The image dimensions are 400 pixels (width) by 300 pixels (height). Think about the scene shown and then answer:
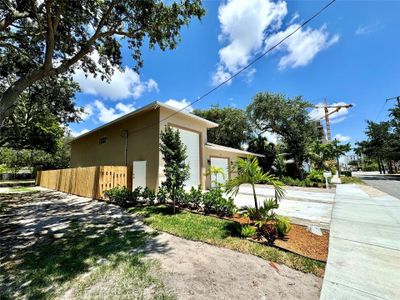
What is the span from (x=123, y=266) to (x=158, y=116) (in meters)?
8.08

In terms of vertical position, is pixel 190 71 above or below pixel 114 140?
above

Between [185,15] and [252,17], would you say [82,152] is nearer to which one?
[185,15]

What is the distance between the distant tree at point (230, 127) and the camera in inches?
1069

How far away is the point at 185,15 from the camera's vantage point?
7.98m

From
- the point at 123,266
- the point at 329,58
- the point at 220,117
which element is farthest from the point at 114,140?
the point at 220,117

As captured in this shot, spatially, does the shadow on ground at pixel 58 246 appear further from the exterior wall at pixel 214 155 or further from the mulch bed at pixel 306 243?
the exterior wall at pixel 214 155

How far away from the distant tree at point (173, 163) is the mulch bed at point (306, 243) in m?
4.19

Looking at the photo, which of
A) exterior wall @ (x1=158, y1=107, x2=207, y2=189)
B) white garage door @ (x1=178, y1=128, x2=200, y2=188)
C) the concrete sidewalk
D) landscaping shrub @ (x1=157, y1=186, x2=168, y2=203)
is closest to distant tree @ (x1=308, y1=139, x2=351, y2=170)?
exterior wall @ (x1=158, y1=107, x2=207, y2=189)

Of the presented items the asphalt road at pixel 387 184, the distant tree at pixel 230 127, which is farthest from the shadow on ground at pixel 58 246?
the distant tree at pixel 230 127

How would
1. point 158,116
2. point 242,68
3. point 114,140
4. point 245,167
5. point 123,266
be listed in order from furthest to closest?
point 114,140, point 158,116, point 242,68, point 245,167, point 123,266

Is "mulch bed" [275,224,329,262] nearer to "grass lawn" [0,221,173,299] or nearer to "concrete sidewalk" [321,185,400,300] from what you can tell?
"concrete sidewalk" [321,185,400,300]

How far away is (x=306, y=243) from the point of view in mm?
4473

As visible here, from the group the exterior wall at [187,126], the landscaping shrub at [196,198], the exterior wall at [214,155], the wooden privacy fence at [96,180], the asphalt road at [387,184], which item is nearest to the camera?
the landscaping shrub at [196,198]

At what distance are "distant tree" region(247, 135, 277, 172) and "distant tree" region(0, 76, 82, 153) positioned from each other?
19.7 meters
